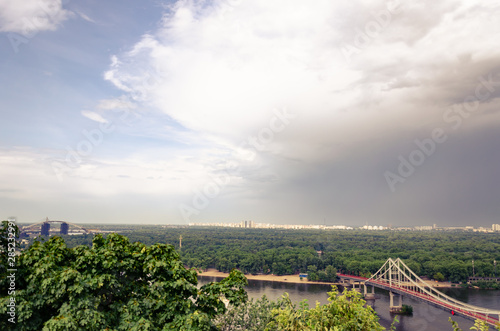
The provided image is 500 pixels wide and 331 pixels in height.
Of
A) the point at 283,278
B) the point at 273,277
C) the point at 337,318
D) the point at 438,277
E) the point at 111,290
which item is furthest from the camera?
the point at 273,277

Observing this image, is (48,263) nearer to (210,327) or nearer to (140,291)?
(140,291)

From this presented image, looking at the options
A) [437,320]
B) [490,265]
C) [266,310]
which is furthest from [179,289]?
[490,265]

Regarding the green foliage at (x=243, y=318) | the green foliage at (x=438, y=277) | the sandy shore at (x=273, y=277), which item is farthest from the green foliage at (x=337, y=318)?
the green foliage at (x=438, y=277)

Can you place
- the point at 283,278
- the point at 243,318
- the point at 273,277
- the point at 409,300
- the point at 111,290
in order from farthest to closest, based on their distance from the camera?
1. the point at 273,277
2. the point at 283,278
3. the point at 409,300
4. the point at 243,318
5. the point at 111,290

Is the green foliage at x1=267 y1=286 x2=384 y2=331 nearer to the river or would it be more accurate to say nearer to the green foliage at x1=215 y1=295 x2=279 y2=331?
the green foliage at x1=215 y1=295 x2=279 y2=331

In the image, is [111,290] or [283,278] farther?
[283,278]

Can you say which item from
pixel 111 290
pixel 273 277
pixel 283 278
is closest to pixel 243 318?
pixel 111 290

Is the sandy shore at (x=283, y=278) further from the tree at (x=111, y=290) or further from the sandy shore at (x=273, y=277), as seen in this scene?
the tree at (x=111, y=290)

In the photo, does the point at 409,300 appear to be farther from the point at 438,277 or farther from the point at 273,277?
the point at 273,277

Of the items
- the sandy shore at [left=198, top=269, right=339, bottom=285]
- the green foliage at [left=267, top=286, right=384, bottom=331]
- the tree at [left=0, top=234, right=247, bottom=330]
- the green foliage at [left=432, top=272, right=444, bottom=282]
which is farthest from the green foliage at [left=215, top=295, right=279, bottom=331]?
the green foliage at [left=432, top=272, right=444, bottom=282]
